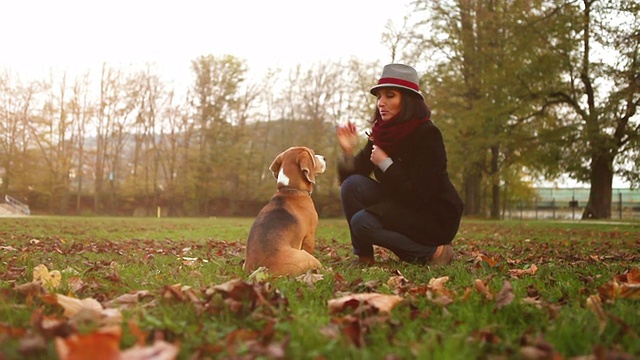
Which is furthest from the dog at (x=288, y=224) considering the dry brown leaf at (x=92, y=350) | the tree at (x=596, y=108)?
the tree at (x=596, y=108)

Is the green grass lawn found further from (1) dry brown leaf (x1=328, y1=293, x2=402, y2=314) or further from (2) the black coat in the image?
(2) the black coat

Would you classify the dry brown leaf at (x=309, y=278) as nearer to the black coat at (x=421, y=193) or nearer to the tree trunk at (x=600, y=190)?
the black coat at (x=421, y=193)

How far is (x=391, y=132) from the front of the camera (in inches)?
205

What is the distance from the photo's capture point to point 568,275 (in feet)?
14.5

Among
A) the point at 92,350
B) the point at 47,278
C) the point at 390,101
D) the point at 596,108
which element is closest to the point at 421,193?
the point at 390,101

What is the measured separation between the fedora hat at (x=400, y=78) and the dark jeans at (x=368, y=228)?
1042mm

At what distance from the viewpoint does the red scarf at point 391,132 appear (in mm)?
5156

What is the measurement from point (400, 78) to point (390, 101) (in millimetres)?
244

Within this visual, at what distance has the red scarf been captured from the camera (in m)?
5.16

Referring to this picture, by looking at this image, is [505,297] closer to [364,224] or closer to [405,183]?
[405,183]

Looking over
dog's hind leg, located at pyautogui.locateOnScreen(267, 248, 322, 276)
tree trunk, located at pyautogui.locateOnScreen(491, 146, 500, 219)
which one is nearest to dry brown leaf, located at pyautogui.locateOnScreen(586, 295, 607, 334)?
dog's hind leg, located at pyautogui.locateOnScreen(267, 248, 322, 276)

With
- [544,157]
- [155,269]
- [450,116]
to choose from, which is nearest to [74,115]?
[450,116]

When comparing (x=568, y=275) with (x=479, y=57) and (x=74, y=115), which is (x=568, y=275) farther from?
(x=74, y=115)

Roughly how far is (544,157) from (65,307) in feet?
82.0
